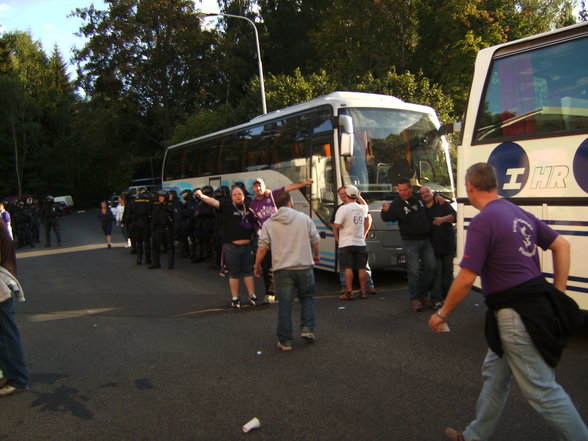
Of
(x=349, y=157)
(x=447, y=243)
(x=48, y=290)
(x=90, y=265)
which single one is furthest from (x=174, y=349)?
(x=90, y=265)

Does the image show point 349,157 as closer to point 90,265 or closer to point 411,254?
point 411,254

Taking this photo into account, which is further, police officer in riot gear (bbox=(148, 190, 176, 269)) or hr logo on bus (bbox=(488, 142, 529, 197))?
police officer in riot gear (bbox=(148, 190, 176, 269))

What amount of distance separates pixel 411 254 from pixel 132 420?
450cm

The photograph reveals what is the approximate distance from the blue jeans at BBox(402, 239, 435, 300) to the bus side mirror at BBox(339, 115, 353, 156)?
2.32 meters

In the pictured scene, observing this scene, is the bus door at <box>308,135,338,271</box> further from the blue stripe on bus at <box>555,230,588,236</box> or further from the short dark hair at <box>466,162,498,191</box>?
the short dark hair at <box>466,162,498,191</box>

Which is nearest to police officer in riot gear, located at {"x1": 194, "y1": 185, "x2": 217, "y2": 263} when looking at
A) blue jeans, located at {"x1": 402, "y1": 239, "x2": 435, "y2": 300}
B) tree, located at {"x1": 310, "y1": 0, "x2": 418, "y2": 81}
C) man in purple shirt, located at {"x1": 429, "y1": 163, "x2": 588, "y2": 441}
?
blue jeans, located at {"x1": 402, "y1": 239, "x2": 435, "y2": 300}

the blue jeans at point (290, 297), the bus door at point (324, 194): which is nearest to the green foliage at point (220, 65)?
the bus door at point (324, 194)

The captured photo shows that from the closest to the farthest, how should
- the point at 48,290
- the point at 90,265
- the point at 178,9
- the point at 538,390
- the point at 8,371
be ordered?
the point at 538,390 < the point at 8,371 < the point at 48,290 < the point at 90,265 < the point at 178,9

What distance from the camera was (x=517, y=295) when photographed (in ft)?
9.86

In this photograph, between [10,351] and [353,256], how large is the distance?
4983mm

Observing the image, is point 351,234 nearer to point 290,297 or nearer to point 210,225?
point 290,297

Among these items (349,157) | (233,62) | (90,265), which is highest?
(233,62)

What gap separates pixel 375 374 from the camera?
5.08 metres

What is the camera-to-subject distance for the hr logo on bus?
5.85 m
